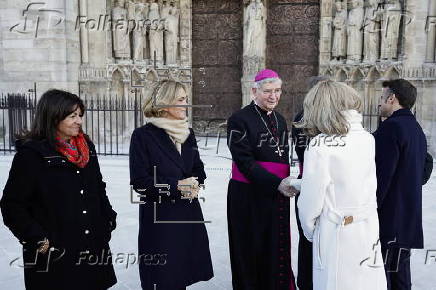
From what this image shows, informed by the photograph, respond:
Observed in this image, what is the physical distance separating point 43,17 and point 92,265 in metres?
9.22

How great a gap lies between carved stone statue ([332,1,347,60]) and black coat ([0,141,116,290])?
9.93 metres

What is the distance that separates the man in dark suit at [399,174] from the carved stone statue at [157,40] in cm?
942

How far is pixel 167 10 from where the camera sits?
38.9 feet

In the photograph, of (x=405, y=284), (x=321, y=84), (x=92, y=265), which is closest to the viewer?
(x=321, y=84)

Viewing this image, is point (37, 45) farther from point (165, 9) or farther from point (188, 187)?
point (188, 187)

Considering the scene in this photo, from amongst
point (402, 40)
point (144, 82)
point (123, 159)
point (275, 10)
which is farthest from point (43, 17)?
point (402, 40)

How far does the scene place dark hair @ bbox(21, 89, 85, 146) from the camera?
2445mm

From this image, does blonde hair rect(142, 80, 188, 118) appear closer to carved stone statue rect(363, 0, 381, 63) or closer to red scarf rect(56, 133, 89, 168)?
red scarf rect(56, 133, 89, 168)

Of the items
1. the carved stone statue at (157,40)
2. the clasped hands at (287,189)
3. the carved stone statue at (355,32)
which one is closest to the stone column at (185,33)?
the carved stone statue at (157,40)

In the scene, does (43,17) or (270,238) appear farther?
(43,17)

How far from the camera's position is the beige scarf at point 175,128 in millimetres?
2768

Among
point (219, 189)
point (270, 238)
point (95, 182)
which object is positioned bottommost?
point (219, 189)

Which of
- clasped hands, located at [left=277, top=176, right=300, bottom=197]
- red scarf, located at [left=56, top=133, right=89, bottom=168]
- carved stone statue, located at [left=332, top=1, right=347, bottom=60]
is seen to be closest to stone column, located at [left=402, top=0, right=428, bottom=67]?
carved stone statue, located at [left=332, top=1, right=347, bottom=60]

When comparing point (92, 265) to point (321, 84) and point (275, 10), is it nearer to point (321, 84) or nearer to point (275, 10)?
point (321, 84)
